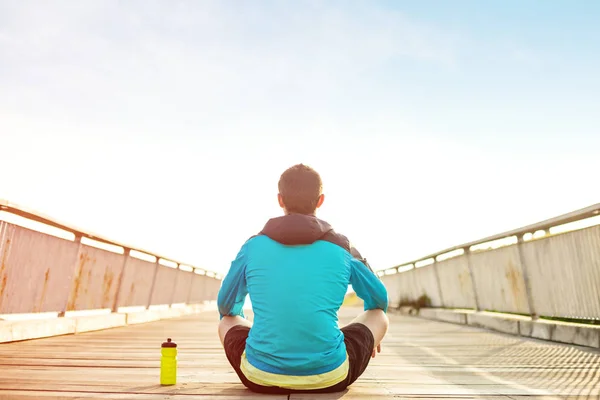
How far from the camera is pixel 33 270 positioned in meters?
7.54

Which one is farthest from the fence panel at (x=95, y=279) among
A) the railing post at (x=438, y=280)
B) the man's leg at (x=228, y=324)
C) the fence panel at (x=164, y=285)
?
the railing post at (x=438, y=280)

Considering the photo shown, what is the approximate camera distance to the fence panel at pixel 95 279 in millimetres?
9047

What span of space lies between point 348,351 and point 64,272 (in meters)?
6.13

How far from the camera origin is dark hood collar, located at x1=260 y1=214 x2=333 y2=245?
10.6 feet

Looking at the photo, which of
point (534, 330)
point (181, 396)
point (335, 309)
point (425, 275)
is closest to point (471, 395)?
point (335, 309)

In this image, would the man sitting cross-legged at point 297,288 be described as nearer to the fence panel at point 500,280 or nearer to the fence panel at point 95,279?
the fence panel at point 500,280

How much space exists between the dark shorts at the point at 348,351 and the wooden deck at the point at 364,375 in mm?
78

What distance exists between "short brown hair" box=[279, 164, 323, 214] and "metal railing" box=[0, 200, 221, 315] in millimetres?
4349

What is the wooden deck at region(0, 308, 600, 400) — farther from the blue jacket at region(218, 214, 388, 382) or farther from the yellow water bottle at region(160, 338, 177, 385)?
the blue jacket at region(218, 214, 388, 382)

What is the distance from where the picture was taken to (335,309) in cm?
338

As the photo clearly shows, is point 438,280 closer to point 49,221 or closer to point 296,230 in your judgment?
point 49,221

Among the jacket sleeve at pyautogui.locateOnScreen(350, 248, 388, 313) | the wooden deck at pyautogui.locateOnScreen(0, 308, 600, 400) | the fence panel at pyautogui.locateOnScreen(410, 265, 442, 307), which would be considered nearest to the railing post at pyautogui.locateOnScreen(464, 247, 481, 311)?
the fence panel at pyautogui.locateOnScreen(410, 265, 442, 307)

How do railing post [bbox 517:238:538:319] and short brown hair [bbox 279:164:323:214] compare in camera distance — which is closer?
short brown hair [bbox 279:164:323:214]

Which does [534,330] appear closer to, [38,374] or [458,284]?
[458,284]
